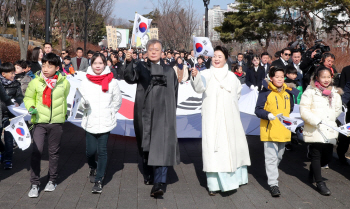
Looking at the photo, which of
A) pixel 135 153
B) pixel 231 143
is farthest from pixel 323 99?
pixel 135 153

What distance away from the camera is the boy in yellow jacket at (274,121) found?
17.8 feet

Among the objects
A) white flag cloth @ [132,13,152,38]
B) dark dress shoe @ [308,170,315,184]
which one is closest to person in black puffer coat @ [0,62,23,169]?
white flag cloth @ [132,13,152,38]

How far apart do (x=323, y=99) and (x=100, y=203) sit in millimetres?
3239

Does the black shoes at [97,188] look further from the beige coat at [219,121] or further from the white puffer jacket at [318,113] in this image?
the white puffer jacket at [318,113]

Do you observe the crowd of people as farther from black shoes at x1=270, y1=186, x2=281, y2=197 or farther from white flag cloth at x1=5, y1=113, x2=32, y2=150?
white flag cloth at x1=5, y1=113, x2=32, y2=150

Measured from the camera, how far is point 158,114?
5.32 metres

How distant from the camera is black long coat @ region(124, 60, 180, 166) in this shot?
17.3ft

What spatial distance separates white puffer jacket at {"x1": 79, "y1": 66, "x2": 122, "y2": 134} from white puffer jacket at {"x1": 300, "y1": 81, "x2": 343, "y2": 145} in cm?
259

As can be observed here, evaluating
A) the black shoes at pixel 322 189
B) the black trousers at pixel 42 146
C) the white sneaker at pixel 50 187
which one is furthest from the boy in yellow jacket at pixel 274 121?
the white sneaker at pixel 50 187

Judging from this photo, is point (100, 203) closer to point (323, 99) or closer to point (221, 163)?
point (221, 163)

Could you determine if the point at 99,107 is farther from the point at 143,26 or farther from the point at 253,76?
the point at 253,76

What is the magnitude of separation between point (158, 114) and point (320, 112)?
2177 millimetres

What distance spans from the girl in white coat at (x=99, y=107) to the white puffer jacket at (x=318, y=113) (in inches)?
102

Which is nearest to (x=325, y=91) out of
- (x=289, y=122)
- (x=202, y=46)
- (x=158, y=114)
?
(x=289, y=122)
